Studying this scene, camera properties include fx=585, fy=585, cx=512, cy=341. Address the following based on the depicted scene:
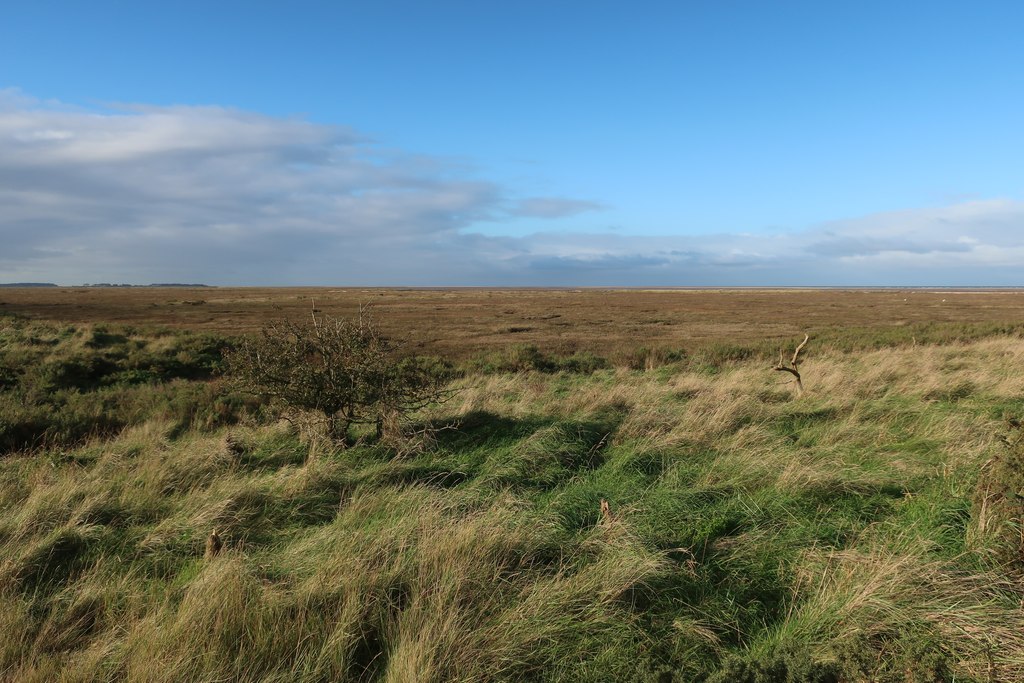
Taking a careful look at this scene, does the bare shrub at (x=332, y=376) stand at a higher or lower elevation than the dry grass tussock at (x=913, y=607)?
higher

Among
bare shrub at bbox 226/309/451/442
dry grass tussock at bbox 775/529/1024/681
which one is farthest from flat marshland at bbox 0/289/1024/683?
bare shrub at bbox 226/309/451/442

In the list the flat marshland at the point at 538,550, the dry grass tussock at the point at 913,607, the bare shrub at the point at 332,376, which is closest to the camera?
the dry grass tussock at the point at 913,607

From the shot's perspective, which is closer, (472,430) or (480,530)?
(480,530)

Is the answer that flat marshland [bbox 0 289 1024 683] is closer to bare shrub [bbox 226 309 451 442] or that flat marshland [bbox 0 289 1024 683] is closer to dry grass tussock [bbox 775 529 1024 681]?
dry grass tussock [bbox 775 529 1024 681]

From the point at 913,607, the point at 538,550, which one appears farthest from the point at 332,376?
the point at 913,607

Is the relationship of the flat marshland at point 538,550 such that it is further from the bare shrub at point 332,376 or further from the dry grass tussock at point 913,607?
the bare shrub at point 332,376

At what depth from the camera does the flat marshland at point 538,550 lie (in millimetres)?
2848

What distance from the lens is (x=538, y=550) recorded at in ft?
12.5

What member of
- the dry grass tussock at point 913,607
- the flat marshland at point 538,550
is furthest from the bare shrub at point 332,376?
the dry grass tussock at point 913,607

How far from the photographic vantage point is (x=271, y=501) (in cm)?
496

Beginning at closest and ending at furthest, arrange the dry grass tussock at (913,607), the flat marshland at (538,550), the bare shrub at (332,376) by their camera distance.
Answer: the dry grass tussock at (913,607)
the flat marshland at (538,550)
the bare shrub at (332,376)

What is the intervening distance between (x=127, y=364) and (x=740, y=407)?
1648cm

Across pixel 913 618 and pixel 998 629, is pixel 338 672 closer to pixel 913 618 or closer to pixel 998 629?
pixel 913 618

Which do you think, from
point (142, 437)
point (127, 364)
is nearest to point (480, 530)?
point (142, 437)
